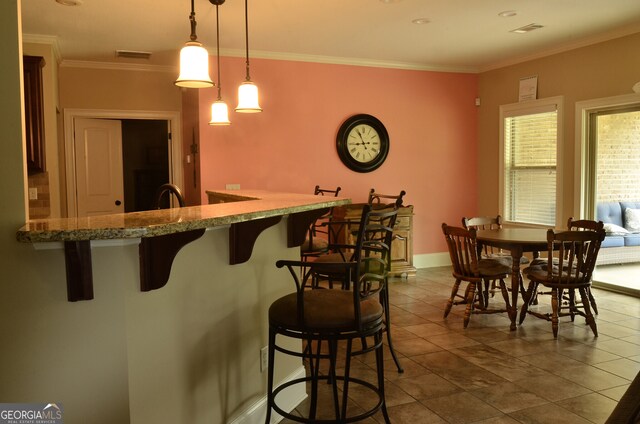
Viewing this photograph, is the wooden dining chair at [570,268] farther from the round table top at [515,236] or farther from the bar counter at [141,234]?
the bar counter at [141,234]

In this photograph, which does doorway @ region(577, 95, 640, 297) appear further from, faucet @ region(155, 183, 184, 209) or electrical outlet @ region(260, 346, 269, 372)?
faucet @ region(155, 183, 184, 209)

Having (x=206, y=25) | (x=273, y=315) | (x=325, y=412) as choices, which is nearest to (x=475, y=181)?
(x=206, y=25)

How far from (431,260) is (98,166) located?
4373 millimetres

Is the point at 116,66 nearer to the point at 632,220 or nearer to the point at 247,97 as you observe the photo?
the point at 247,97

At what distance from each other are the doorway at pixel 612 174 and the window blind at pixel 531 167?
0.43 m

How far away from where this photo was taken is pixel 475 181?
7.27m

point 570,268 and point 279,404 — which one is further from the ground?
point 570,268

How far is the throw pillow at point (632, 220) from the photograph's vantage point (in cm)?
554

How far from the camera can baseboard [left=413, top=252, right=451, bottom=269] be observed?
6977mm

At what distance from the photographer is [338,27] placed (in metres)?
5.00

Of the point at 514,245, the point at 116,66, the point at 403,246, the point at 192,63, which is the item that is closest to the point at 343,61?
the point at 403,246

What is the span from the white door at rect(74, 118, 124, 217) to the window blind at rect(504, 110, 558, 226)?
192 inches

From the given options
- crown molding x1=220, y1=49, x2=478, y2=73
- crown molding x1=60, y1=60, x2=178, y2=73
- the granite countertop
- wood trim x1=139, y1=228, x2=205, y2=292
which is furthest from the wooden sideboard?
wood trim x1=139, y1=228, x2=205, y2=292

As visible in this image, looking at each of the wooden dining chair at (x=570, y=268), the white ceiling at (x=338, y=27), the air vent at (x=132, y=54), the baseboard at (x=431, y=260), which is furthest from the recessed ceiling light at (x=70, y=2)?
the baseboard at (x=431, y=260)
